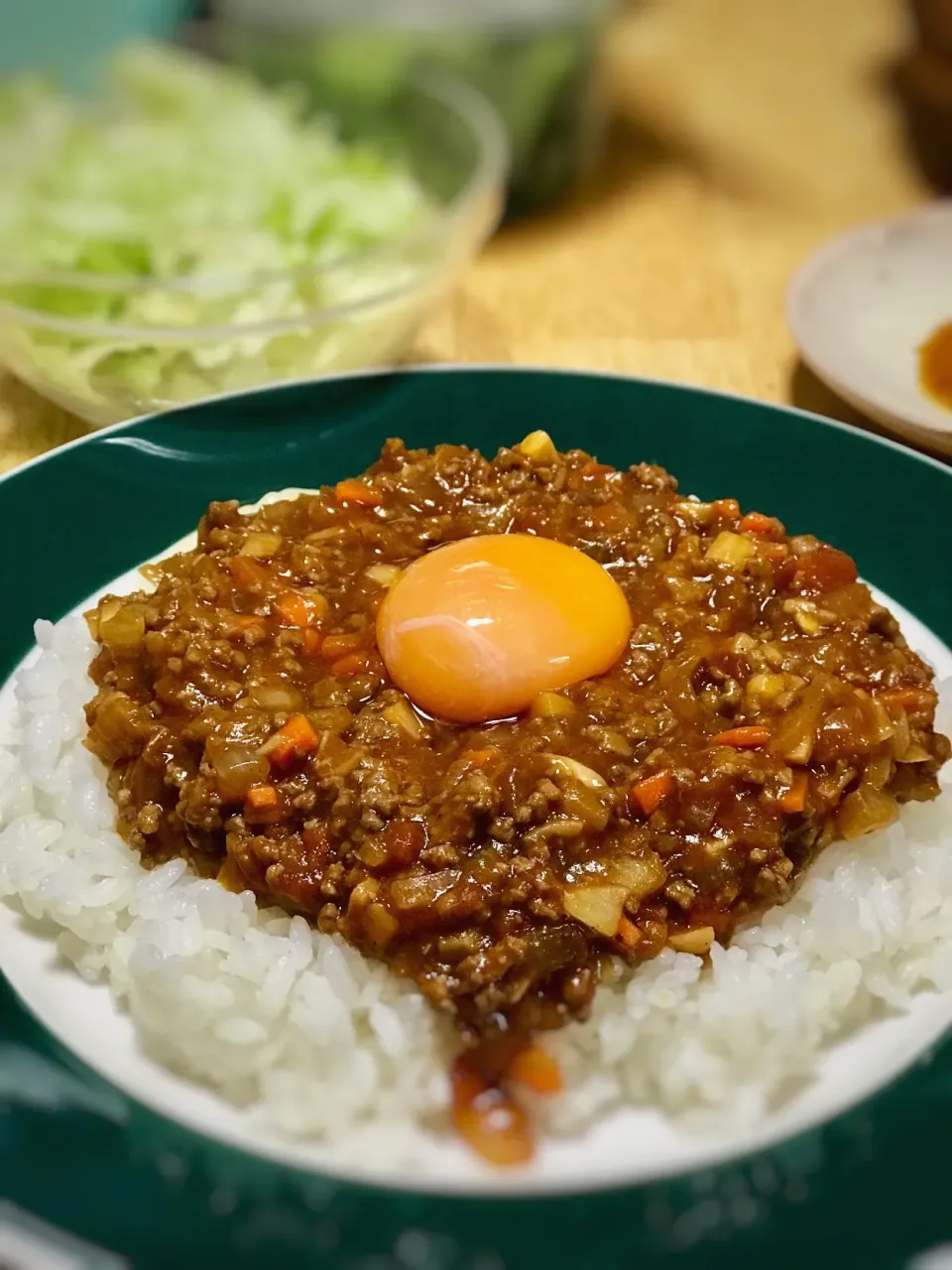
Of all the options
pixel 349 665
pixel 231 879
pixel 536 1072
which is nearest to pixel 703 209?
pixel 349 665

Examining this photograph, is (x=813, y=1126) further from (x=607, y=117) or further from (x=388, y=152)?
(x=607, y=117)

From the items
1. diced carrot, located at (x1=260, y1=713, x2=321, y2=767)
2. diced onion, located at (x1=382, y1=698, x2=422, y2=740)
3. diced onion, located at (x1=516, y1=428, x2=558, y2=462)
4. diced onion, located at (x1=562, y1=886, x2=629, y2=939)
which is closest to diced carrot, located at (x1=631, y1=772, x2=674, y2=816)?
diced onion, located at (x1=562, y1=886, x2=629, y2=939)

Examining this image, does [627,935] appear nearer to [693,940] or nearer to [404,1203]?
[693,940]

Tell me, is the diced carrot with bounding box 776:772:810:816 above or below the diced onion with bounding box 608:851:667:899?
above

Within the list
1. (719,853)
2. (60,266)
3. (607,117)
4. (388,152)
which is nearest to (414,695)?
(719,853)

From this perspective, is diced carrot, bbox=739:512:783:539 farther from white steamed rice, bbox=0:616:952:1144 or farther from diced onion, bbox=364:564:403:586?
diced onion, bbox=364:564:403:586
